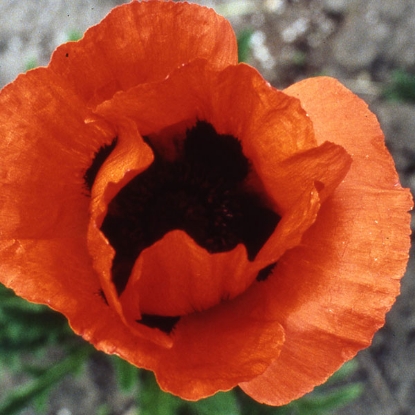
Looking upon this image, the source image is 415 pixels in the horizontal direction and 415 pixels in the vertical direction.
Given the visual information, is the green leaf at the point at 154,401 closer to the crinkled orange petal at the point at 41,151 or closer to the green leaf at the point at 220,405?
the green leaf at the point at 220,405

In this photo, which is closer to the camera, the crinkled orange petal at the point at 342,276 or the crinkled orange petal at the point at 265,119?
the crinkled orange petal at the point at 265,119

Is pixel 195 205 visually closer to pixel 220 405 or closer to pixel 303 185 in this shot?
pixel 303 185

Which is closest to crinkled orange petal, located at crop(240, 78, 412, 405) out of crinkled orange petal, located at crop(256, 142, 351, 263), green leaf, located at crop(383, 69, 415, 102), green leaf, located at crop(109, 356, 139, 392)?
crinkled orange petal, located at crop(256, 142, 351, 263)

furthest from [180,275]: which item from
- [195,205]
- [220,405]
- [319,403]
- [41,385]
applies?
[319,403]

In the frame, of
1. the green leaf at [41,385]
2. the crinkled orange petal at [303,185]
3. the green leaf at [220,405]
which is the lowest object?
the green leaf at [220,405]

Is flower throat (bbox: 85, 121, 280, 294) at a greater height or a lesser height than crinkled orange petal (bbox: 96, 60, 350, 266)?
lesser

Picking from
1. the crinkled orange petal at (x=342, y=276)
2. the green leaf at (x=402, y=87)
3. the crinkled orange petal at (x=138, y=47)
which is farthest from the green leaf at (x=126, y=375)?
the green leaf at (x=402, y=87)

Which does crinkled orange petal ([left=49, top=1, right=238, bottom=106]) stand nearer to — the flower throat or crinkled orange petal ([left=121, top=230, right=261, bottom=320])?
the flower throat

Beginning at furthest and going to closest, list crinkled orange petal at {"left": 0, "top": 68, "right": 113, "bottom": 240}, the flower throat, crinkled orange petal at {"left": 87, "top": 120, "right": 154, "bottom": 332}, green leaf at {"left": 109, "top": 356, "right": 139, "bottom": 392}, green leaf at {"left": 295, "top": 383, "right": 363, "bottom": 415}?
green leaf at {"left": 295, "top": 383, "right": 363, "bottom": 415}, green leaf at {"left": 109, "top": 356, "right": 139, "bottom": 392}, the flower throat, crinkled orange petal at {"left": 0, "top": 68, "right": 113, "bottom": 240}, crinkled orange petal at {"left": 87, "top": 120, "right": 154, "bottom": 332}
